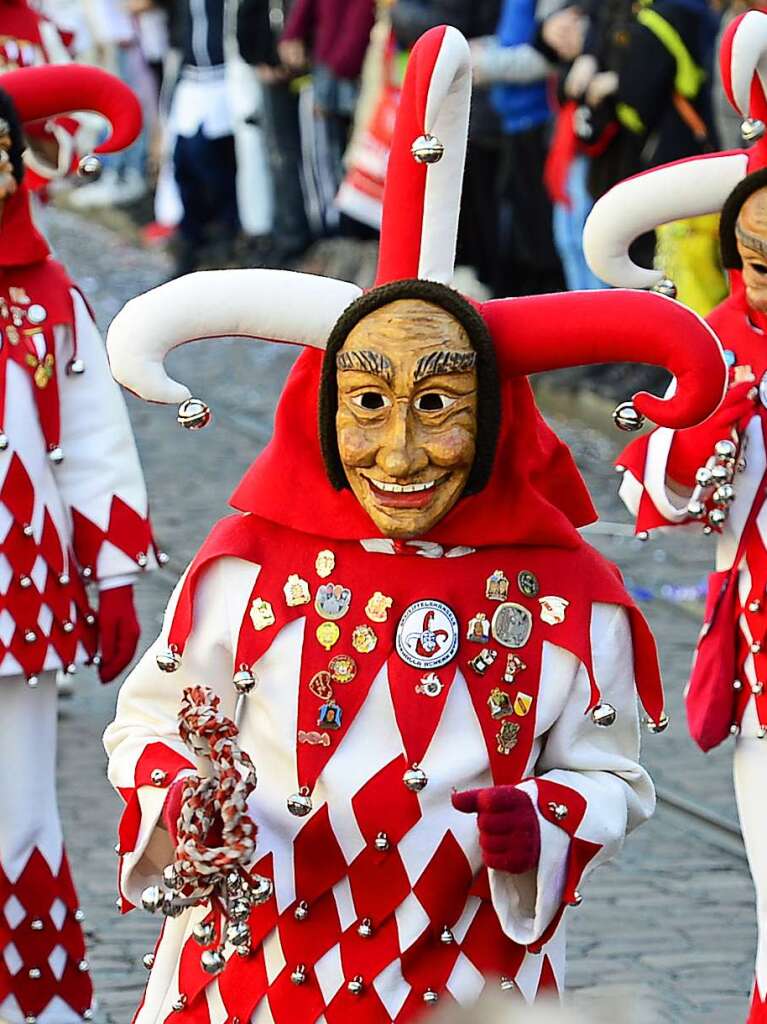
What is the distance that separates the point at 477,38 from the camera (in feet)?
37.2

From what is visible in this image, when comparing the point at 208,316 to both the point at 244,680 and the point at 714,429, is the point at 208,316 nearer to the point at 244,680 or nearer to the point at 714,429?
the point at 244,680

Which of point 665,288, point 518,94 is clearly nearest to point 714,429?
point 665,288

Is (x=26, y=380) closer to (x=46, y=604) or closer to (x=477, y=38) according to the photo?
(x=46, y=604)

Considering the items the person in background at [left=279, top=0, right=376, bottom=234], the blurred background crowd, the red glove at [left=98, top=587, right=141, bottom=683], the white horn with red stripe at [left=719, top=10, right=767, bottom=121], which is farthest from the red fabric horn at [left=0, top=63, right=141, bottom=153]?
the person in background at [left=279, top=0, right=376, bottom=234]

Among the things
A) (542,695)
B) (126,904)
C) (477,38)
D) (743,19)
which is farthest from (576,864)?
(477,38)

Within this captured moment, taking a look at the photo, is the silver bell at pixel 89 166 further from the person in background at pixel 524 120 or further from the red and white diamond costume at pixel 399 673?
the person in background at pixel 524 120

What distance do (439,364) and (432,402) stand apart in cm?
6

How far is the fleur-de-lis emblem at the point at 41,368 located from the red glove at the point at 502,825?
1.97 m

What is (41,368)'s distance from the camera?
498cm

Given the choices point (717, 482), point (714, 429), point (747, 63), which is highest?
point (747, 63)

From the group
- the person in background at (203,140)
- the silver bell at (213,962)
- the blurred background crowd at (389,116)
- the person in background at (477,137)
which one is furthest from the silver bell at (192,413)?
the person in background at (203,140)

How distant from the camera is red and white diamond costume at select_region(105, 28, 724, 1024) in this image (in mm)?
3506

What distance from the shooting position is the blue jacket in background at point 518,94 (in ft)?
36.0

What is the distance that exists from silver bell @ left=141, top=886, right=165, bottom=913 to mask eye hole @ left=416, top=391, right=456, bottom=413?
0.79m
